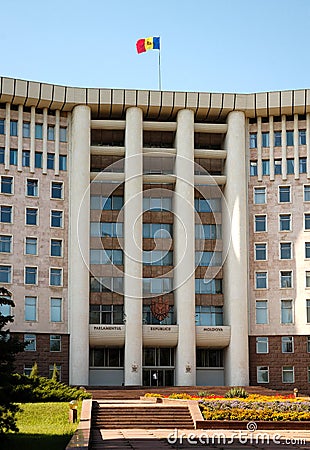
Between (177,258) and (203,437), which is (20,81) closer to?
(177,258)

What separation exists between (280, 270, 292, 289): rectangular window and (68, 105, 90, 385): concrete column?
13.9 m

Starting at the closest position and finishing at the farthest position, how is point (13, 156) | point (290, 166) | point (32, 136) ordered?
point (13, 156)
point (32, 136)
point (290, 166)

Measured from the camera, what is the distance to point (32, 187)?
59.2m

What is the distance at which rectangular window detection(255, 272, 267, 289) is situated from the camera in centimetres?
5975

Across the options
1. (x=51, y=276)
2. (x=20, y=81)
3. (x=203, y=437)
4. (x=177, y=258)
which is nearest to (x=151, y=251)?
(x=177, y=258)

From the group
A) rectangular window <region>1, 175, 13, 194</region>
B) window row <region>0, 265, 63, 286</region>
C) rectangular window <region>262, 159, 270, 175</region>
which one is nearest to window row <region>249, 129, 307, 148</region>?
rectangular window <region>262, 159, 270, 175</region>

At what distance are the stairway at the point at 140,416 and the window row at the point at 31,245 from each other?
22.5 metres

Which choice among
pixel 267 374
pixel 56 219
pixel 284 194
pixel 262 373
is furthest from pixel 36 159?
pixel 267 374

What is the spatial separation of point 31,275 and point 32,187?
6255 millimetres

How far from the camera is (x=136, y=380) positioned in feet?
185

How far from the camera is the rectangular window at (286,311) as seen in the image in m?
59.1

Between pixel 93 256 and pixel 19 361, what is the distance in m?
8.94

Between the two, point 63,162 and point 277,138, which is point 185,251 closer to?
point 63,162

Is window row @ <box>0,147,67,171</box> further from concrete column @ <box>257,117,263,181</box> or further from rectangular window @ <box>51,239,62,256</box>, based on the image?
concrete column @ <box>257,117,263,181</box>
